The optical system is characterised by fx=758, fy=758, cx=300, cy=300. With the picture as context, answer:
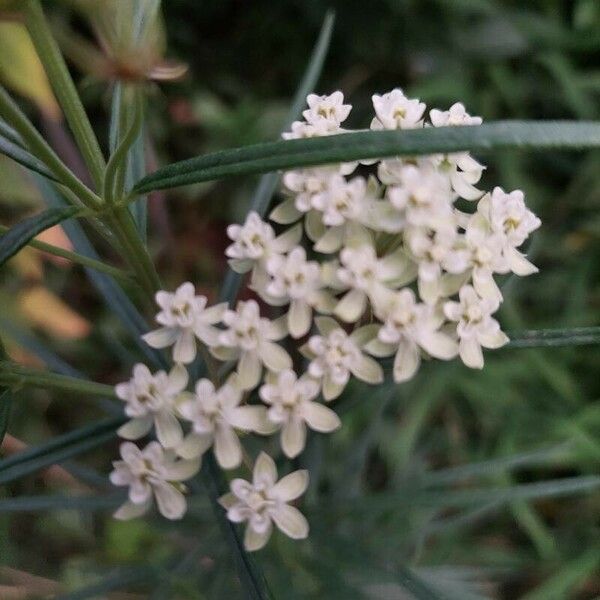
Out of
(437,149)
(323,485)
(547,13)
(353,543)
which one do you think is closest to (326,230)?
(437,149)

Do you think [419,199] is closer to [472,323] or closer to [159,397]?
[472,323]

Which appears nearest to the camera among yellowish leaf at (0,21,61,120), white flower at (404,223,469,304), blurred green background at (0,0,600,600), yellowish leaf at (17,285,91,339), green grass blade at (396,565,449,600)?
Result: white flower at (404,223,469,304)

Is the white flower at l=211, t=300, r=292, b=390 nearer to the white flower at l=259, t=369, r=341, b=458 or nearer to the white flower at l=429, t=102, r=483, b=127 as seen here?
the white flower at l=259, t=369, r=341, b=458

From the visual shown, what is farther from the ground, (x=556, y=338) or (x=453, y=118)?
(x=453, y=118)

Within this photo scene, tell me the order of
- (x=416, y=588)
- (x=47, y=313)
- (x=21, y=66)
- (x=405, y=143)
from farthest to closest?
(x=47, y=313), (x=21, y=66), (x=416, y=588), (x=405, y=143)

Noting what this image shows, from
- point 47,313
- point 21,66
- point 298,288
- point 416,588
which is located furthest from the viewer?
point 47,313

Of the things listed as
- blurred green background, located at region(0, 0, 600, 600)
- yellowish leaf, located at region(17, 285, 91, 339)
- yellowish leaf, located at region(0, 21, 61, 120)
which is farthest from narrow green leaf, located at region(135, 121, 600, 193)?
yellowish leaf, located at region(17, 285, 91, 339)

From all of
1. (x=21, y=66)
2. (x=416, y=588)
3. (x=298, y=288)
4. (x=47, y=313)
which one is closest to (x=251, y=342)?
(x=298, y=288)
